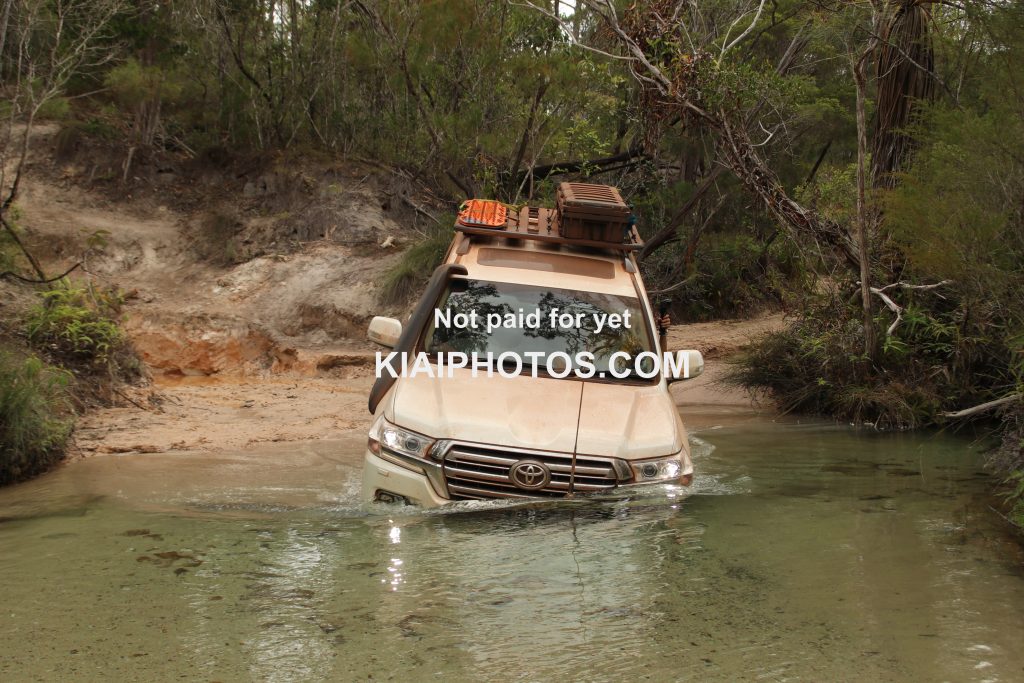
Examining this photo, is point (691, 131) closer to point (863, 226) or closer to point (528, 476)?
point (863, 226)

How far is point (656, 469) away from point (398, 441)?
5.01ft

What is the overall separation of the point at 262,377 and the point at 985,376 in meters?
8.77

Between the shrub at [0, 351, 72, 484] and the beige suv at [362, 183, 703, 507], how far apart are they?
3.14 meters

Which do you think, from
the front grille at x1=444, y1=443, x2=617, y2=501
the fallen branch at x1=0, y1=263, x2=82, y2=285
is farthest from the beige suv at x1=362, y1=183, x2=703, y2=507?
the fallen branch at x1=0, y1=263, x2=82, y2=285

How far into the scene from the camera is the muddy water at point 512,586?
4176mm

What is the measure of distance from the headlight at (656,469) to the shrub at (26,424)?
490cm

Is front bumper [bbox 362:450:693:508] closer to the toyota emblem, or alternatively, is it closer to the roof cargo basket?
the toyota emblem

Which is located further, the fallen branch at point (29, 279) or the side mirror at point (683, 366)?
the fallen branch at point (29, 279)

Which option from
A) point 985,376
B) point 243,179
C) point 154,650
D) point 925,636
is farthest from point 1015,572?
point 243,179

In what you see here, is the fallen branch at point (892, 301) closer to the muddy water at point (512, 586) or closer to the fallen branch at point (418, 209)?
the muddy water at point (512, 586)

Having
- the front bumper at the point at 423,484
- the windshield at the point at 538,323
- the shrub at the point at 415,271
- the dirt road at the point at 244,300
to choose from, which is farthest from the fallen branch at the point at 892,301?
the shrub at the point at 415,271

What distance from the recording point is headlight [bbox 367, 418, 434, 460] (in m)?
5.95

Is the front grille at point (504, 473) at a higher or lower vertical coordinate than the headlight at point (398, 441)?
lower

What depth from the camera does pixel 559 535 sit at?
5.89m
